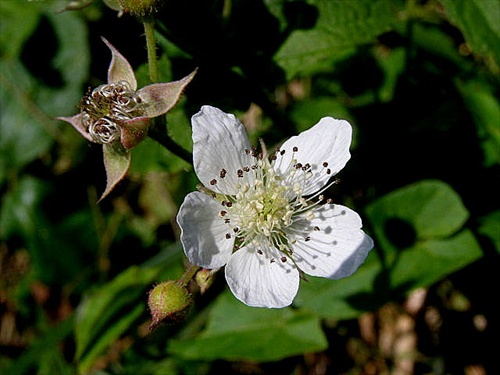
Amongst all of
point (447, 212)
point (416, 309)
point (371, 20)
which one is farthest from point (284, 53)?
point (416, 309)

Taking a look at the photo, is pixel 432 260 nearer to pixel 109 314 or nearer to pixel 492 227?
pixel 492 227

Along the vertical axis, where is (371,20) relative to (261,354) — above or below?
above

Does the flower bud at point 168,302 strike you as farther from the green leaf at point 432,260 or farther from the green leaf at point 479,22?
the green leaf at point 479,22

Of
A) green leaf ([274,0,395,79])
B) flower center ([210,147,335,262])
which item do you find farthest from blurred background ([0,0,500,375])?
flower center ([210,147,335,262])

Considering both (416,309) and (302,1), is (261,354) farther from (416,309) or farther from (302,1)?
(302,1)

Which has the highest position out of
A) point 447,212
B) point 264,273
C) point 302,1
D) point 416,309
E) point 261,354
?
point 302,1

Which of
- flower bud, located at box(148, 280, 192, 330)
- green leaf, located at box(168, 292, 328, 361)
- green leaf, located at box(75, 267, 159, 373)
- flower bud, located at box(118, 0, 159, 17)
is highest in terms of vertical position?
flower bud, located at box(118, 0, 159, 17)

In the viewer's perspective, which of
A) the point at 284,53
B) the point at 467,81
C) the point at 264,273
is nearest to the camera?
the point at 264,273

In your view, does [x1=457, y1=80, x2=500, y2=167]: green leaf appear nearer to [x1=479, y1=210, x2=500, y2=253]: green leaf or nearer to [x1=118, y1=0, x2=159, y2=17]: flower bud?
[x1=479, y1=210, x2=500, y2=253]: green leaf
